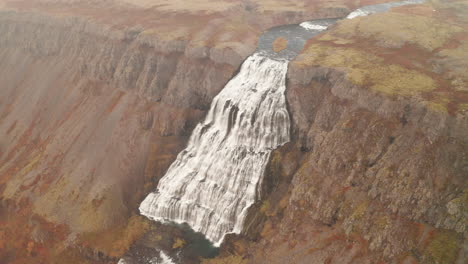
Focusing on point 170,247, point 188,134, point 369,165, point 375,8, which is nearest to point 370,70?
point 369,165

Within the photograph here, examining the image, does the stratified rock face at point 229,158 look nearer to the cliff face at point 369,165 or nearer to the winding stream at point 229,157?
the winding stream at point 229,157

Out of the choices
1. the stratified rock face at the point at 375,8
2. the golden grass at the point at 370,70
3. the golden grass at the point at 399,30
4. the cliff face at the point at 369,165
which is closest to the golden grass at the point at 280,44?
the golden grass at the point at 370,70

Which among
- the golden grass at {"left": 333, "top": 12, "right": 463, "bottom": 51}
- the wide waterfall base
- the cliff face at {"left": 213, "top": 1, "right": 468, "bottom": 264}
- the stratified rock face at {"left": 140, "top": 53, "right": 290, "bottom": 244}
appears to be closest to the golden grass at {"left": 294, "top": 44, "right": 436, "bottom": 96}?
the cliff face at {"left": 213, "top": 1, "right": 468, "bottom": 264}

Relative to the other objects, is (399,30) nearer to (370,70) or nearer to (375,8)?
(370,70)

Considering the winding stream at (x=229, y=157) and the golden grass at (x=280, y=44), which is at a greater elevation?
the golden grass at (x=280, y=44)

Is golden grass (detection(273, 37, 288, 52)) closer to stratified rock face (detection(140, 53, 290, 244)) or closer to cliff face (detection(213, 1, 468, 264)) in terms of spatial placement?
stratified rock face (detection(140, 53, 290, 244))

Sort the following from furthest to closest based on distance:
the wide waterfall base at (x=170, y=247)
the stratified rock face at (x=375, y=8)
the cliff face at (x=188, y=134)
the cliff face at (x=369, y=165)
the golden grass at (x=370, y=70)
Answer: the stratified rock face at (x=375, y=8)
the wide waterfall base at (x=170, y=247)
the golden grass at (x=370, y=70)
the cliff face at (x=188, y=134)
the cliff face at (x=369, y=165)

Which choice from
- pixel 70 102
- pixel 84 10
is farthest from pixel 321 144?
pixel 84 10
